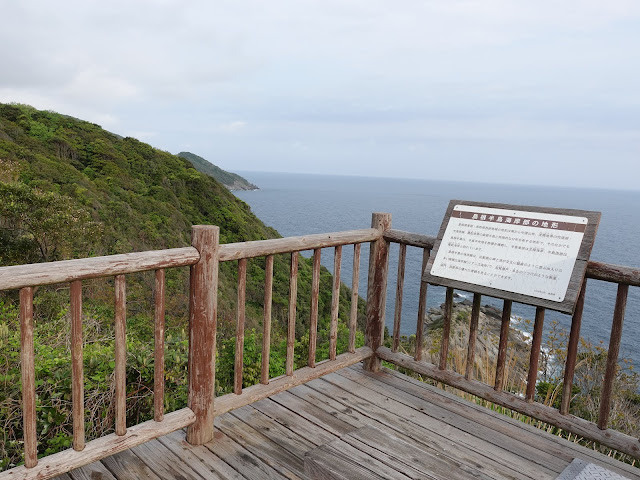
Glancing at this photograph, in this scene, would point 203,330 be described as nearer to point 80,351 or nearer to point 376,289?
point 80,351

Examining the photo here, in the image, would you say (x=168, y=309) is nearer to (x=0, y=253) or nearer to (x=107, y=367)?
(x=0, y=253)

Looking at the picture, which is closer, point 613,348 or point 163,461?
point 163,461

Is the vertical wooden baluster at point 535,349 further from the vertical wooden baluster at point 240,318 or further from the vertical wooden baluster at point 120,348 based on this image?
the vertical wooden baluster at point 120,348

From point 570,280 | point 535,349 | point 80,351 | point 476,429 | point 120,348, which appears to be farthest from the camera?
point 476,429

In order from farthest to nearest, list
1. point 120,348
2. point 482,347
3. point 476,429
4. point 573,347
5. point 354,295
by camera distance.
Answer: point 482,347
point 354,295
point 476,429
point 573,347
point 120,348

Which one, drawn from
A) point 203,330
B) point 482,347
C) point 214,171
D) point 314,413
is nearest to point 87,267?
point 203,330

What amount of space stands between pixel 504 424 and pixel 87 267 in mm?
2620

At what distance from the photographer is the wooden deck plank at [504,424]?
2699mm

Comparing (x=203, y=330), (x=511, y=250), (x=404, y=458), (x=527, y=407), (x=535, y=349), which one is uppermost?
(x=511, y=250)

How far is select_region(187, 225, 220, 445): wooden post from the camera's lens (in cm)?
251

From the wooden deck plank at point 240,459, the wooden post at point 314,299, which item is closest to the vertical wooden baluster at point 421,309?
the wooden post at point 314,299

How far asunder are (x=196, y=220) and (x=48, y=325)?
22301mm

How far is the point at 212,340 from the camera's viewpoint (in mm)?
2582

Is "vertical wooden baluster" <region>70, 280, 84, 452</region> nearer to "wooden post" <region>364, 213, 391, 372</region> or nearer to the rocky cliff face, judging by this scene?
→ "wooden post" <region>364, 213, 391, 372</region>
